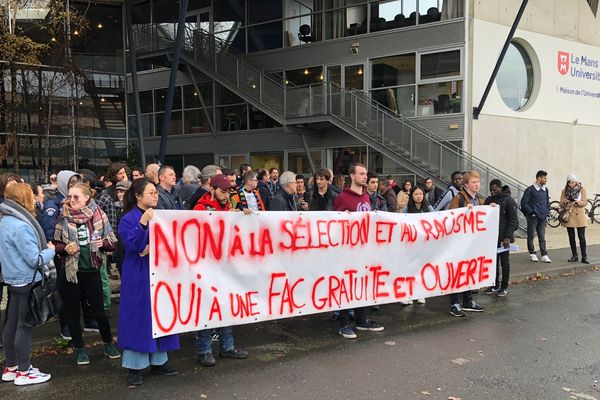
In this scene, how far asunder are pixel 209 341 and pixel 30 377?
1.56 metres

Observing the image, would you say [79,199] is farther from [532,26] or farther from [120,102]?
→ [120,102]

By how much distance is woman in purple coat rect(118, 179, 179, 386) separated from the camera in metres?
4.46

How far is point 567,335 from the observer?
609cm

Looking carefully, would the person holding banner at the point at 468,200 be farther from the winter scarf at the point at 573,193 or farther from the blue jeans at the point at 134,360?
the winter scarf at the point at 573,193

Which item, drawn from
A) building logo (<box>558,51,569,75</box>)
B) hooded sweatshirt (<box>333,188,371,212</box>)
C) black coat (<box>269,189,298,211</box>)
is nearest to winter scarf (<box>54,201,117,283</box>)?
black coat (<box>269,189,298,211</box>)

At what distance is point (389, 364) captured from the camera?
511 cm

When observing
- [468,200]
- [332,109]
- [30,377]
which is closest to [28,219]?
[30,377]

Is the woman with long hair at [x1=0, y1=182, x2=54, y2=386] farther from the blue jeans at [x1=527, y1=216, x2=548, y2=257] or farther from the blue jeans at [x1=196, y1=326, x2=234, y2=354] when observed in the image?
the blue jeans at [x1=527, y1=216, x2=548, y2=257]

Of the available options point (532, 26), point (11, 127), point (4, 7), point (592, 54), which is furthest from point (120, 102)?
point (592, 54)

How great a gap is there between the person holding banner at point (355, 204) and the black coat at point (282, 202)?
2.83 ft

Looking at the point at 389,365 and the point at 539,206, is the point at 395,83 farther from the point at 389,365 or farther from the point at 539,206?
the point at 389,365

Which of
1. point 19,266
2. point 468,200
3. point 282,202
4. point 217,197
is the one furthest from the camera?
point 468,200

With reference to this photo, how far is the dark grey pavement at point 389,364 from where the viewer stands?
4.43 meters

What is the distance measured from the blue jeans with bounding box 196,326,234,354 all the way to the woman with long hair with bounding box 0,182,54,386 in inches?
52.6
